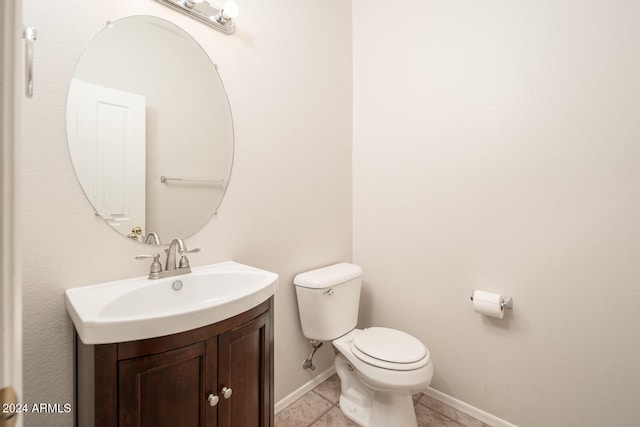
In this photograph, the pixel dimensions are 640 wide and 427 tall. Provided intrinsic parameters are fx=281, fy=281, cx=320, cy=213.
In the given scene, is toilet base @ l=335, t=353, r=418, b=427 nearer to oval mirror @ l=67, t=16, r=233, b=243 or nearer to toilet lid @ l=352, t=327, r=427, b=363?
toilet lid @ l=352, t=327, r=427, b=363

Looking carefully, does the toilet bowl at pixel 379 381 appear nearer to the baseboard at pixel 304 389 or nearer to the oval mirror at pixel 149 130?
the baseboard at pixel 304 389

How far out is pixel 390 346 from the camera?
4.48 ft

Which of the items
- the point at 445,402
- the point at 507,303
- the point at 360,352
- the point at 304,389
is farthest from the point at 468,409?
the point at 304,389

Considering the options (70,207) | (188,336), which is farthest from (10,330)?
(70,207)

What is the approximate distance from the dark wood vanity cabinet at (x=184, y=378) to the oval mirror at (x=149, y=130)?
477mm

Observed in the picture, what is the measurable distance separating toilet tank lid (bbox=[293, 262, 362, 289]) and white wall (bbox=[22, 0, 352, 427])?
0.24 feet

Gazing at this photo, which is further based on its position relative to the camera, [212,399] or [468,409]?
[468,409]

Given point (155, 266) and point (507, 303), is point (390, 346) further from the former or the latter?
point (155, 266)

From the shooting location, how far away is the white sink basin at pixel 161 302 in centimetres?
69

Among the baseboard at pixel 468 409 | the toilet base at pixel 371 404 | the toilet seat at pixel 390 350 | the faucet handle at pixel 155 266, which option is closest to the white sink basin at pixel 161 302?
the faucet handle at pixel 155 266

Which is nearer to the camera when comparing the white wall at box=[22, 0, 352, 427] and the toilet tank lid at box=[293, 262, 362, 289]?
the white wall at box=[22, 0, 352, 427]

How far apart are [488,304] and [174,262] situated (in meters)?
1.45

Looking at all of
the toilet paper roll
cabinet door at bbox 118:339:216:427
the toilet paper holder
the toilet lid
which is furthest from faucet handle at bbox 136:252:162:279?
the toilet paper holder

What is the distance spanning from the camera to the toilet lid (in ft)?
4.17
